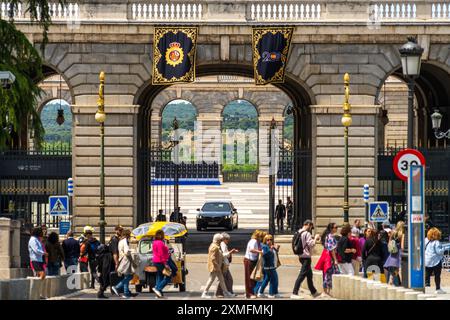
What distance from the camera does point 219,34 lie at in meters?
45.5

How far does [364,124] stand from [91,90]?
8.91m

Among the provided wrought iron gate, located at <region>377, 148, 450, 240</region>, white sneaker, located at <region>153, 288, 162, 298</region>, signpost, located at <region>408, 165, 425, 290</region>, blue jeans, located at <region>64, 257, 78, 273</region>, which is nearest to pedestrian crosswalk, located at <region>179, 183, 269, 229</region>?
wrought iron gate, located at <region>377, 148, 450, 240</region>

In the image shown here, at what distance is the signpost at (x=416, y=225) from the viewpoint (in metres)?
25.5

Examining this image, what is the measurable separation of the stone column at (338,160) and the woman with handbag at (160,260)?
15473mm

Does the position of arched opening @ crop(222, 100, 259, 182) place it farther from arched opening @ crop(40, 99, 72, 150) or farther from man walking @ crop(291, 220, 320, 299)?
man walking @ crop(291, 220, 320, 299)

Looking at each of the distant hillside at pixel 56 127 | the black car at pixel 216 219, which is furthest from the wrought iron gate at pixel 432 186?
the distant hillside at pixel 56 127

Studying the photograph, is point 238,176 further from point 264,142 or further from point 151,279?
point 151,279

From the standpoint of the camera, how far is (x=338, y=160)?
45625 millimetres

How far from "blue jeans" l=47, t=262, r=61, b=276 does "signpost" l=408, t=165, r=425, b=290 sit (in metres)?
9.70

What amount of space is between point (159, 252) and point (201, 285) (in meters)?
5.81

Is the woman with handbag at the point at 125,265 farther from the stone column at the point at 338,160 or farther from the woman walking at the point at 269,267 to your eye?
the stone column at the point at 338,160

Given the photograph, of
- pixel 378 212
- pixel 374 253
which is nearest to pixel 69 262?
pixel 374 253
